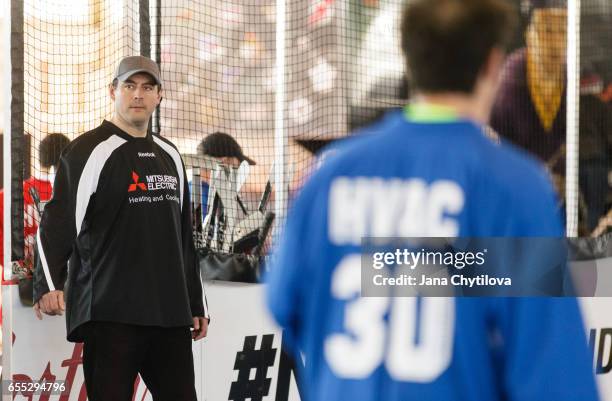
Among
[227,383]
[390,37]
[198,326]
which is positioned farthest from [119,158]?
[390,37]

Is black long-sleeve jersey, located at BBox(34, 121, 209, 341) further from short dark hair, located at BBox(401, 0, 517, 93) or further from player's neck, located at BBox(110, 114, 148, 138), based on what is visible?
short dark hair, located at BBox(401, 0, 517, 93)

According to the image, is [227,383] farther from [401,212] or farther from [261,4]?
[401,212]

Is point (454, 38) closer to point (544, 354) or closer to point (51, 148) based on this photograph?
point (544, 354)

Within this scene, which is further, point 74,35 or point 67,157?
point 74,35

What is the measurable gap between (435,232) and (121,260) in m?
2.49

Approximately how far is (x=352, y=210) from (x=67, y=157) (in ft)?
8.46

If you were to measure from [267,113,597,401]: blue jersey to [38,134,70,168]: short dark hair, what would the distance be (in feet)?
10.1

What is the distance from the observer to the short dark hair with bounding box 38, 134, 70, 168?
4559 millimetres

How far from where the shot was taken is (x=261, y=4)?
5207 mm

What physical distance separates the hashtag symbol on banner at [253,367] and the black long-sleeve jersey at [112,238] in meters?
0.98

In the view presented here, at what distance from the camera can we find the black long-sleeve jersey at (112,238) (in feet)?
12.8

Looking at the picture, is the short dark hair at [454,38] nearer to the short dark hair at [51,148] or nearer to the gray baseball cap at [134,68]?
the gray baseball cap at [134,68]

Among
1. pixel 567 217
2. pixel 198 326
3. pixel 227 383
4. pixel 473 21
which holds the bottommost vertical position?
pixel 227 383

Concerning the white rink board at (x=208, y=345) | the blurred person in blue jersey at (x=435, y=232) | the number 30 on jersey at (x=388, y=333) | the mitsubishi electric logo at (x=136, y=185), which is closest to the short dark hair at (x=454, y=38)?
the blurred person in blue jersey at (x=435, y=232)
